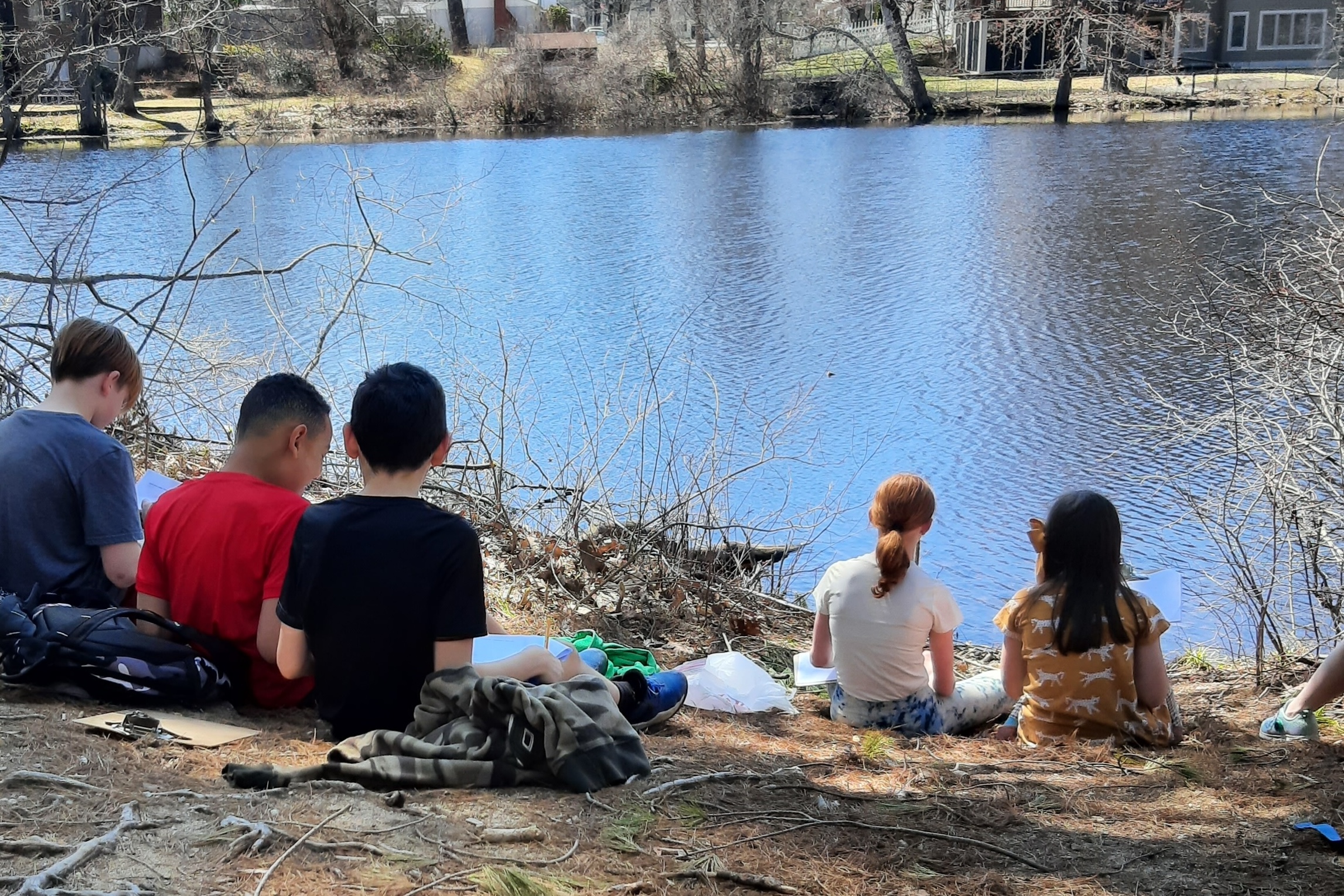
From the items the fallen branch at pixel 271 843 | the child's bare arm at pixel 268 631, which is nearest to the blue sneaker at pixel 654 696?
the child's bare arm at pixel 268 631

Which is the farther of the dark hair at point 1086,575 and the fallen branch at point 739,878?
the dark hair at point 1086,575

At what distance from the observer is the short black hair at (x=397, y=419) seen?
8.82 ft

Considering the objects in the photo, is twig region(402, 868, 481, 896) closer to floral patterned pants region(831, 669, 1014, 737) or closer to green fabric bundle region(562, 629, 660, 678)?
green fabric bundle region(562, 629, 660, 678)

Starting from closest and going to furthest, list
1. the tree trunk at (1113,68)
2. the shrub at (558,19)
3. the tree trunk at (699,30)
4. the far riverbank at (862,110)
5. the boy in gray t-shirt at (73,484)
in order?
the boy in gray t-shirt at (73,484) < the far riverbank at (862,110) < the tree trunk at (1113,68) < the tree trunk at (699,30) < the shrub at (558,19)

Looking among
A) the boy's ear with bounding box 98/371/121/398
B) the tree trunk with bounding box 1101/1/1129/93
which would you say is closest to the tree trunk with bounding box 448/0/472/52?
the tree trunk with bounding box 1101/1/1129/93

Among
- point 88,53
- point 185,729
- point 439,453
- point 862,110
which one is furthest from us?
point 862,110

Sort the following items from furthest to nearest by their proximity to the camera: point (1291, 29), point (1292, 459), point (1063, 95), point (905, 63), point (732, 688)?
point (1291, 29) < point (905, 63) < point (1063, 95) < point (1292, 459) < point (732, 688)

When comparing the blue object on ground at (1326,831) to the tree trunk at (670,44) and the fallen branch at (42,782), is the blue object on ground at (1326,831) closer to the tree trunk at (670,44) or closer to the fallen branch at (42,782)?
the fallen branch at (42,782)

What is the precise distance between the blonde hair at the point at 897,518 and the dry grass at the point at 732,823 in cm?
74

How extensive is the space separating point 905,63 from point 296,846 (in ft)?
126

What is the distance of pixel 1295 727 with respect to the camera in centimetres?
365

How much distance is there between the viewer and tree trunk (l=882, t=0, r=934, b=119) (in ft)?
117

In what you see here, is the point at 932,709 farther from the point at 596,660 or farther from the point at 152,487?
the point at 152,487

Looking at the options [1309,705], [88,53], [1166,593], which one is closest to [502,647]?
[1309,705]
